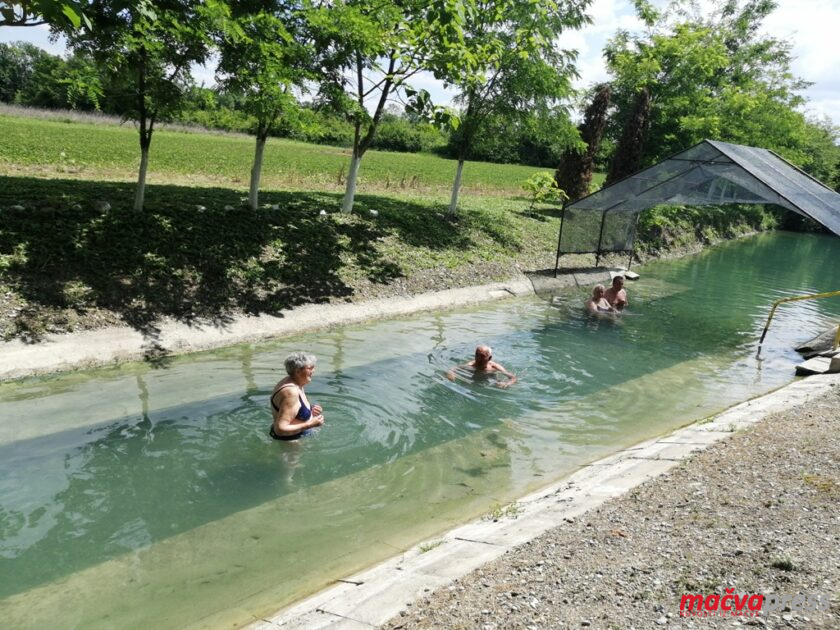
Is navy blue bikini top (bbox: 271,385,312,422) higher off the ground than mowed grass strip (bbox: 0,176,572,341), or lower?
lower

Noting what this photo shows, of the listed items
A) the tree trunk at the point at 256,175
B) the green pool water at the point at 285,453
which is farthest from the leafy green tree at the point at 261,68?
the green pool water at the point at 285,453

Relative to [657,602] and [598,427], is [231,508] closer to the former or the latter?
[657,602]

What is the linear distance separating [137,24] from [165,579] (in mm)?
9059

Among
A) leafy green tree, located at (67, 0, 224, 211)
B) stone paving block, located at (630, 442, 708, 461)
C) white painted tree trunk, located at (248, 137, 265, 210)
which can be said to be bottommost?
stone paving block, located at (630, 442, 708, 461)

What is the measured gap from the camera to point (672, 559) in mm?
4699

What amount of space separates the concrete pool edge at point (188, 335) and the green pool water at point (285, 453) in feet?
1.26

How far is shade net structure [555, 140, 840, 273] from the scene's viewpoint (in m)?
13.4

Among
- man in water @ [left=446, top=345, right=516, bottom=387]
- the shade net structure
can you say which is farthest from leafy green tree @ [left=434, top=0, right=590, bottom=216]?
man in water @ [left=446, top=345, right=516, bottom=387]

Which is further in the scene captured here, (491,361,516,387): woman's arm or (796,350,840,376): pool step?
(796,350,840,376): pool step

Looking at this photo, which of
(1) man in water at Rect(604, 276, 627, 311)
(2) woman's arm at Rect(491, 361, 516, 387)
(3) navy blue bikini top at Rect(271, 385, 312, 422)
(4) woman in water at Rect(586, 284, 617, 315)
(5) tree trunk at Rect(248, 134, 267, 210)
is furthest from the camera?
(1) man in water at Rect(604, 276, 627, 311)

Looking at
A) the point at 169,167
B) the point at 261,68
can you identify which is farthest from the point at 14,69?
the point at 261,68

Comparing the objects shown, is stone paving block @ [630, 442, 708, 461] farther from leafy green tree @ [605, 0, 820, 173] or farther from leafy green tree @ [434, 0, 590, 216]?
leafy green tree @ [605, 0, 820, 173]

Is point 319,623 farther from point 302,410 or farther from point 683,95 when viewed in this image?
point 683,95

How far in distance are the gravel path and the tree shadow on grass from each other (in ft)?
27.3
